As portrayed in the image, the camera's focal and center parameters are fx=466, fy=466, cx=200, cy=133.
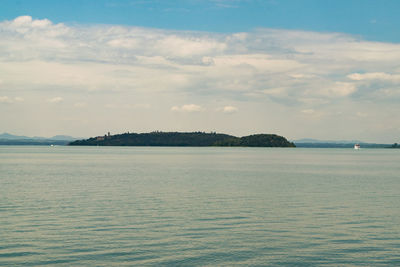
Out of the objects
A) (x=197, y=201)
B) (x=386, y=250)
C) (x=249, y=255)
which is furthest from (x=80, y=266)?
(x=197, y=201)

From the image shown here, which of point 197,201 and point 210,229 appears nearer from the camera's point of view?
point 210,229

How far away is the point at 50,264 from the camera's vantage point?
2269 centimetres

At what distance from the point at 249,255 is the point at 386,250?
26.3 ft

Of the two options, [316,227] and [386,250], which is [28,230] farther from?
[386,250]

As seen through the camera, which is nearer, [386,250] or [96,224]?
[386,250]

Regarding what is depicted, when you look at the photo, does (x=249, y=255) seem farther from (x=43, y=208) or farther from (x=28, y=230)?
(x=43, y=208)

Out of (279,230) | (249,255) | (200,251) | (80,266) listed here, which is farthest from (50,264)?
(279,230)

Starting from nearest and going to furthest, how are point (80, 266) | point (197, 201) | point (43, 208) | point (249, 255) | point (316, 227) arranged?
point (80, 266), point (249, 255), point (316, 227), point (43, 208), point (197, 201)

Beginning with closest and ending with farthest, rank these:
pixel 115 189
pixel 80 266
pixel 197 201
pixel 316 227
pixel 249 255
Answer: pixel 80 266 < pixel 249 255 < pixel 316 227 < pixel 197 201 < pixel 115 189

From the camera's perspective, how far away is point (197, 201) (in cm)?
4644

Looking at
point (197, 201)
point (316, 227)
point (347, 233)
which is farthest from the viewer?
point (197, 201)

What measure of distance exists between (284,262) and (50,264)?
37.9 ft

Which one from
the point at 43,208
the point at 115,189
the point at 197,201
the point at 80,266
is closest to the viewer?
the point at 80,266

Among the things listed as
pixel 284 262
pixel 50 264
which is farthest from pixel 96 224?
pixel 284 262
